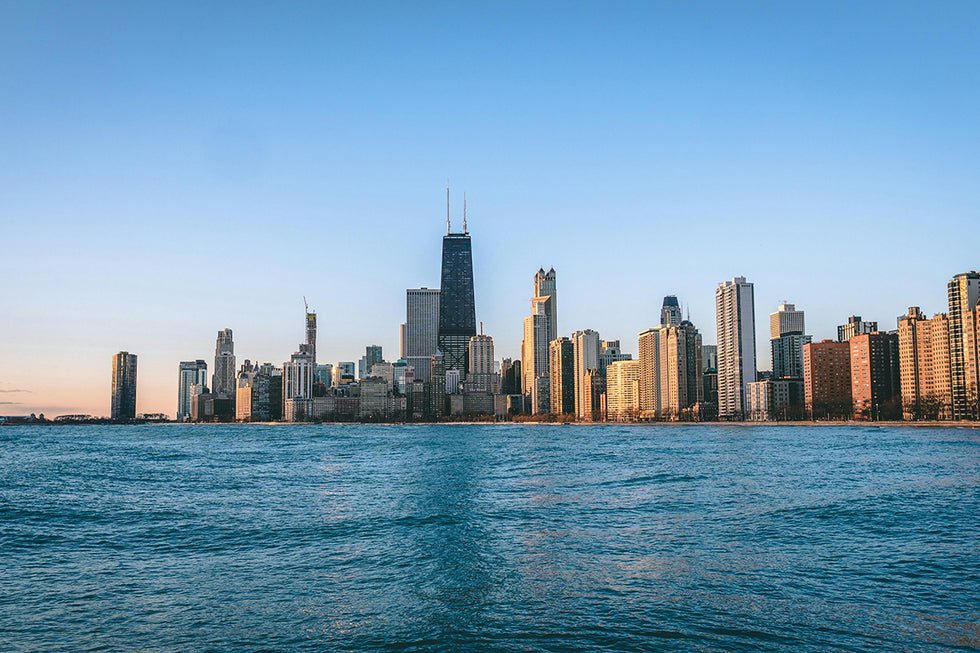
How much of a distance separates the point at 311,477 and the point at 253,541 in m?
37.7

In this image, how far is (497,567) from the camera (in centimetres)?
3170

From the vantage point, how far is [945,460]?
90.8 metres

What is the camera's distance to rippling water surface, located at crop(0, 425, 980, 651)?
22.8 meters

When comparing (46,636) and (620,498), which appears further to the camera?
(620,498)

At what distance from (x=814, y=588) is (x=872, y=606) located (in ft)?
8.14

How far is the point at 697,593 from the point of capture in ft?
88.3

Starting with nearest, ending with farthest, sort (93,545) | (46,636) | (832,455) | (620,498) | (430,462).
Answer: (46,636), (93,545), (620,498), (430,462), (832,455)

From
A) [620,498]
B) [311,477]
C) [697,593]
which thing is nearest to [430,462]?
[311,477]

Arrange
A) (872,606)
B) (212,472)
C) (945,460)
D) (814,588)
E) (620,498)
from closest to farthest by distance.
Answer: (872,606), (814,588), (620,498), (212,472), (945,460)

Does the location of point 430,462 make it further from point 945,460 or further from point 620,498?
point 945,460

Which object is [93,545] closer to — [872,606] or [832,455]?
[872,606]

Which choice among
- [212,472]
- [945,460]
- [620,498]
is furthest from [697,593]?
[945,460]

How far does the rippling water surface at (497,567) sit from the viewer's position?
22.8 metres

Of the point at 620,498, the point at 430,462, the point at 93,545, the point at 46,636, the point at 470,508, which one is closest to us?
the point at 46,636
